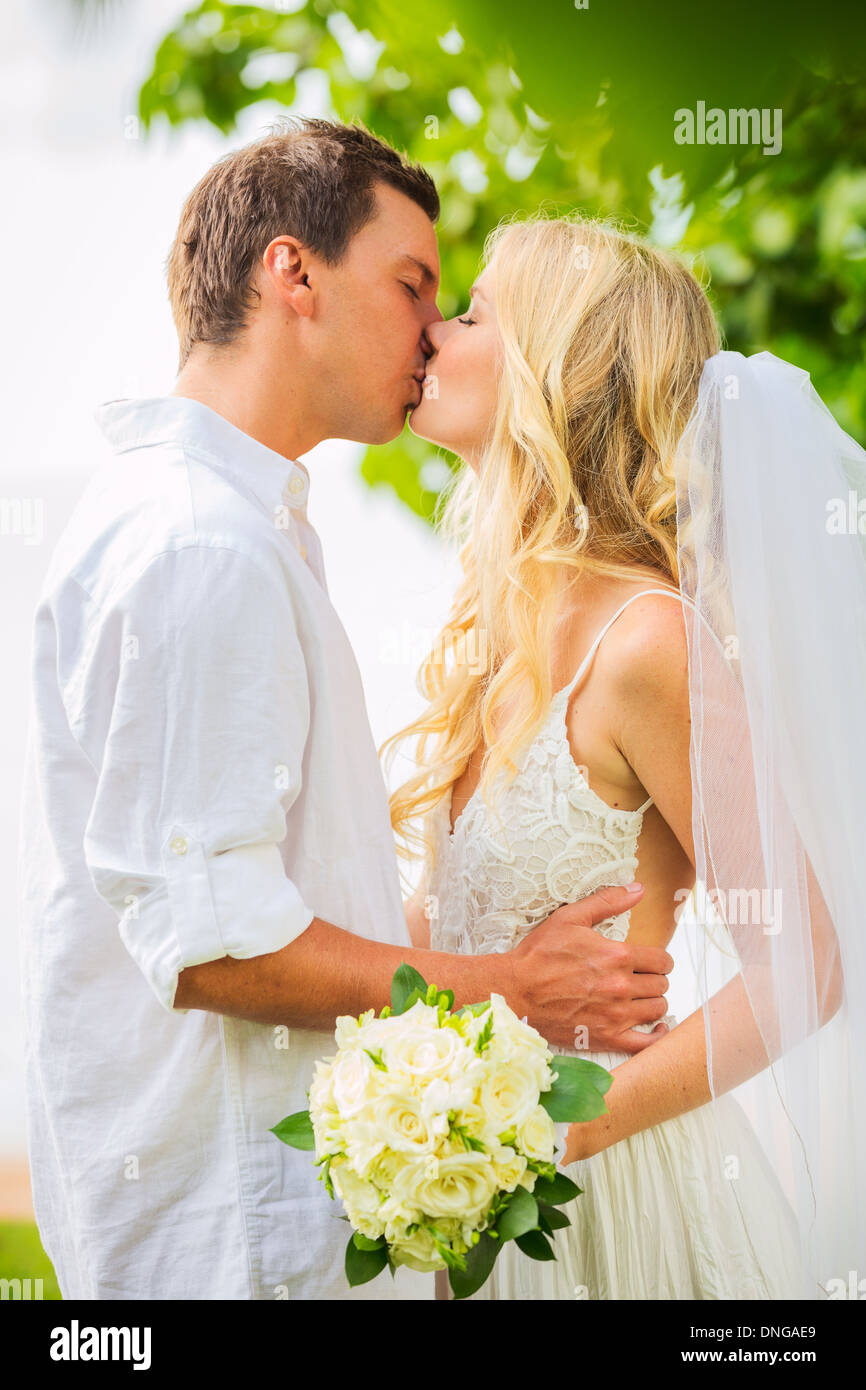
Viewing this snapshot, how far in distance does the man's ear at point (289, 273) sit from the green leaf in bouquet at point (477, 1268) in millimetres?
1201

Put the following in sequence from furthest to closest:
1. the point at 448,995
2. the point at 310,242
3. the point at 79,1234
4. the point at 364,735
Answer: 1. the point at 310,242
2. the point at 364,735
3. the point at 79,1234
4. the point at 448,995

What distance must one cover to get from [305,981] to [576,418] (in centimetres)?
91

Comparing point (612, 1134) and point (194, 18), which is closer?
point (612, 1134)

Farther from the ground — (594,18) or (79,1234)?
(594,18)

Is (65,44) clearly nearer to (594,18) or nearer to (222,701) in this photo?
(594,18)

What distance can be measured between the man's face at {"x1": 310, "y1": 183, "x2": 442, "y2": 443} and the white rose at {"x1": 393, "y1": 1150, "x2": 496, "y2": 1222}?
3.55 ft

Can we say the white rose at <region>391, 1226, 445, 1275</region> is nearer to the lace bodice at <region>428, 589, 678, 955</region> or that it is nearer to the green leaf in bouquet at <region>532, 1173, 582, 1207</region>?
the green leaf in bouquet at <region>532, 1173, 582, 1207</region>

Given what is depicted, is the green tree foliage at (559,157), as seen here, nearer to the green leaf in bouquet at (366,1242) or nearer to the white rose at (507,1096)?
the white rose at (507,1096)

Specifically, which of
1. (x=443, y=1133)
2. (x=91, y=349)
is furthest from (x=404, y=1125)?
(x=91, y=349)

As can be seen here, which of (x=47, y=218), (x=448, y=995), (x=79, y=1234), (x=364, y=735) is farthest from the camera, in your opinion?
(x=47, y=218)

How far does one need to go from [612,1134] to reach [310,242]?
1.27 meters

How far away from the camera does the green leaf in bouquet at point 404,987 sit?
45.0 inches

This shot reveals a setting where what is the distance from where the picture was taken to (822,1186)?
1.36 metres
